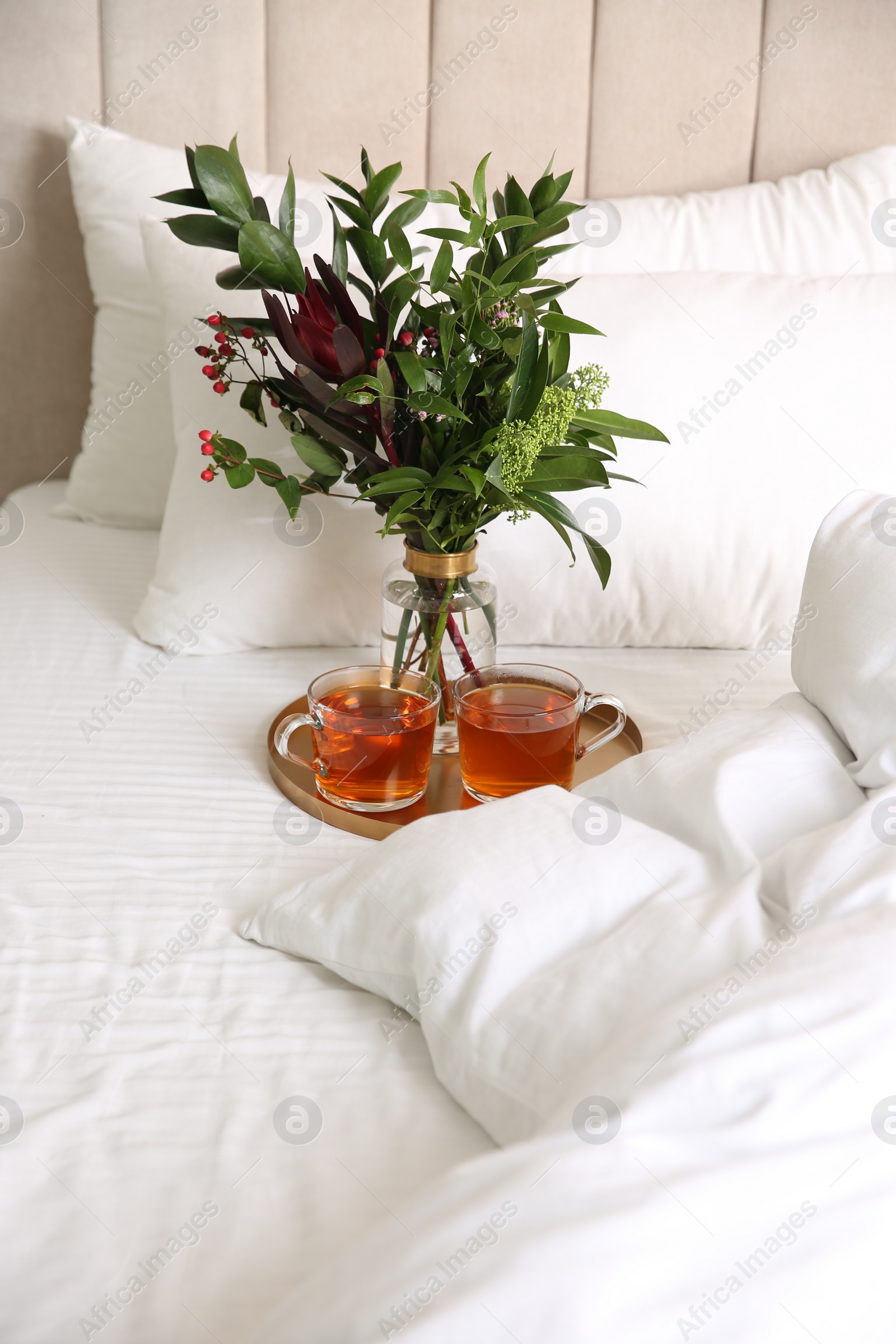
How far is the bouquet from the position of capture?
0.80 metres

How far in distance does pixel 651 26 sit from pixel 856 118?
0.31 metres

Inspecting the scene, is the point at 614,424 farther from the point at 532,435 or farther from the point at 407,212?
the point at 407,212

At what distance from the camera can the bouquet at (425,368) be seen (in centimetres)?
80

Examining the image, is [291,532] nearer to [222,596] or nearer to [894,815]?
[222,596]

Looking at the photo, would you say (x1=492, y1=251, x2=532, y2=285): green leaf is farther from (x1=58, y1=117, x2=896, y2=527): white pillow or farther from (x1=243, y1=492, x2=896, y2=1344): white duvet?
(x1=58, y1=117, x2=896, y2=527): white pillow

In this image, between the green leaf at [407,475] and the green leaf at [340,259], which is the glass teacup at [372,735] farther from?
the green leaf at [340,259]

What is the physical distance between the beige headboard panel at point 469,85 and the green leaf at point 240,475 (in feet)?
2.44

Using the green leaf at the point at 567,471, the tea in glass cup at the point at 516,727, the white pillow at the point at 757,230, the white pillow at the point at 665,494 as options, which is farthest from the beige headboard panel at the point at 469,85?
the tea in glass cup at the point at 516,727

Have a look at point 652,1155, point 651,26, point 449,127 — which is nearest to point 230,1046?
point 652,1155

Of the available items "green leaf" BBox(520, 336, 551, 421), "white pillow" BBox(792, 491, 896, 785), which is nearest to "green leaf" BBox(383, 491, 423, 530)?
"green leaf" BBox(520, 336, 551, 421)

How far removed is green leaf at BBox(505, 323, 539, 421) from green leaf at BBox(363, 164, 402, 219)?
0.65 feet

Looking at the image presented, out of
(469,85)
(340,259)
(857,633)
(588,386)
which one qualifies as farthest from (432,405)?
(469,85)

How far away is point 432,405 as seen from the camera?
0.79 m

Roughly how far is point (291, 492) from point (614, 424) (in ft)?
0.92
